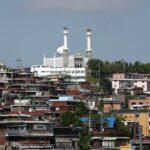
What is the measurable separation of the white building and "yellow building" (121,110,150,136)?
87.2ft

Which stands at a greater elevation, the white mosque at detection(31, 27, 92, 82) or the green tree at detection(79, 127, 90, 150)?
the white mosque at detection(31, 27, 92, 82)

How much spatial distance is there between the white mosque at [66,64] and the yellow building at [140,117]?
96.1 ft

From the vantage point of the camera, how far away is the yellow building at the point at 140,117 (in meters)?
57.4

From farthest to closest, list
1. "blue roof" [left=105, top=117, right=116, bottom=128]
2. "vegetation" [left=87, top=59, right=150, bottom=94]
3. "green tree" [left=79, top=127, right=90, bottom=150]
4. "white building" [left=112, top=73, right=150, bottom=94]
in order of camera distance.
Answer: "vegetation" [left=87, top=59, right=150, bottom=94]
"white building" [left=112, top=73, right=150, bottom=94]
"blue roof" [left=105, top=117, right=116, bottom=128]
"green tree" [left=79, top=127, right=90, bottom=150]

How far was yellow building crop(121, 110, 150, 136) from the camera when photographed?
57.4 m

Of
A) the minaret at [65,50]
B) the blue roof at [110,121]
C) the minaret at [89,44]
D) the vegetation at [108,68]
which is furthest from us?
the minaret at [89,44]

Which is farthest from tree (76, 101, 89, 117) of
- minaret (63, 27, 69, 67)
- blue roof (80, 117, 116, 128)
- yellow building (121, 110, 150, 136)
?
minaret (63, 27, 69, 67)

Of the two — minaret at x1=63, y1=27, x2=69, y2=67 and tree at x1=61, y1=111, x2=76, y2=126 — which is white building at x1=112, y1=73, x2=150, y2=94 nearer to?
minaret at x1=63, y1=27, x2=69, y2=67

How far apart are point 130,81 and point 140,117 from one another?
31357 mm

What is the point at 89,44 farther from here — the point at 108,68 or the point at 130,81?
the point at 130,81

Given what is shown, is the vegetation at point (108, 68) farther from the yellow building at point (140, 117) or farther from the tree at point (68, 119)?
the tree at point (68, 119)

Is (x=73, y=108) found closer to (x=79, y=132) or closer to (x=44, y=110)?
(x=44, y=110)

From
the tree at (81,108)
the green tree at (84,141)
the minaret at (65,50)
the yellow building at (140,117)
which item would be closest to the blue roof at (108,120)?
the tree at (81,108)

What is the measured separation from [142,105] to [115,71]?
1243 inches
